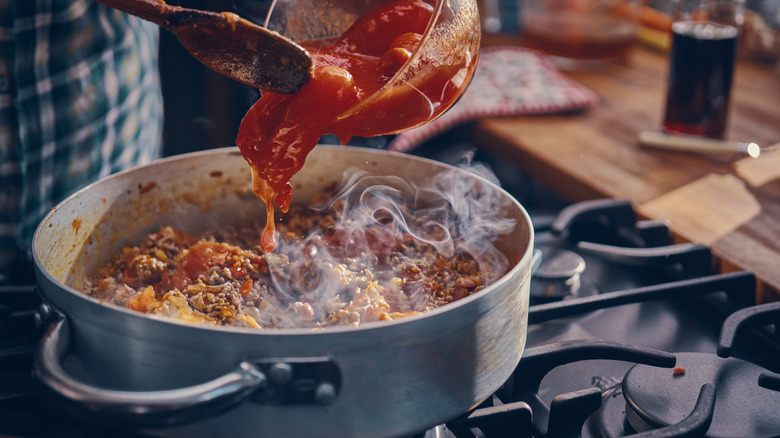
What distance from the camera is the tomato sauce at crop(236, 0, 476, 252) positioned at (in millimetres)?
807

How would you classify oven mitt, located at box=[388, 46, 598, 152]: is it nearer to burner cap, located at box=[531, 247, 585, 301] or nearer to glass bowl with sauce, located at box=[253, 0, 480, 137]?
burner cap, located at box=[531, 247, 585, 301]

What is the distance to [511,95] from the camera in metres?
1.81

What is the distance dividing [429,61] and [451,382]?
14.4 inches

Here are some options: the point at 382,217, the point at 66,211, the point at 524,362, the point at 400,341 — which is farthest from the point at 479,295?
the point at 66,211

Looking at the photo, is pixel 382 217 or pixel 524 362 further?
pixel 382 217

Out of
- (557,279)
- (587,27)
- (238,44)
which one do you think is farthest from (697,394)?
(587,27)

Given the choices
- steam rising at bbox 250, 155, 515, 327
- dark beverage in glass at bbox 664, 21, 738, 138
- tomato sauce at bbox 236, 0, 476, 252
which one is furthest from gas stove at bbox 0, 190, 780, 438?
dark beverage in glass at bbox 664, 21, 738, 138

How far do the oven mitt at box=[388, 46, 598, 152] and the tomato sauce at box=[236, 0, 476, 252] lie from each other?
699 mm

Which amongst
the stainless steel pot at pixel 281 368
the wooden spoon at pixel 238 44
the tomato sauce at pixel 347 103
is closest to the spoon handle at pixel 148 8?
the wooden spoon at pixel 238 44

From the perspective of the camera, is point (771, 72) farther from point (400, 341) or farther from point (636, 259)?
point (400, 341)

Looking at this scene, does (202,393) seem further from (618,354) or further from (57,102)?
(57,102)

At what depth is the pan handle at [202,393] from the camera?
22.2 inches

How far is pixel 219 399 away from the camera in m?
0.57

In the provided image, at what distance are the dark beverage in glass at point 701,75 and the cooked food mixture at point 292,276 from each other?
2.65ft
